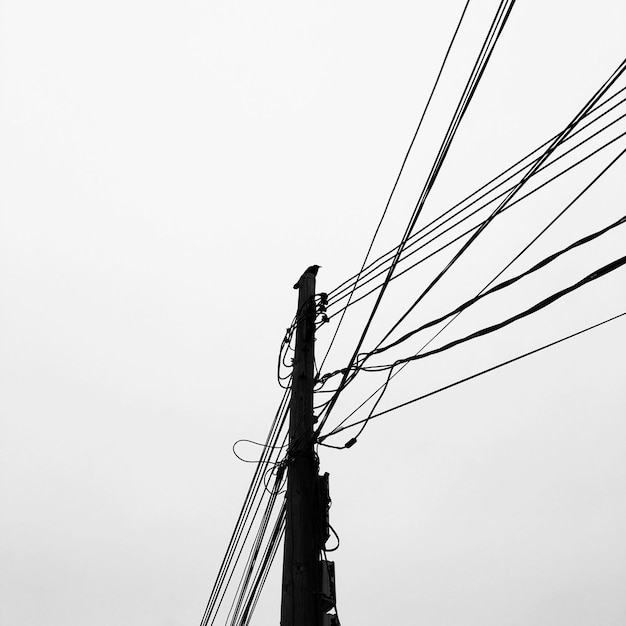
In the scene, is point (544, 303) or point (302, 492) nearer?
point (544, 303)

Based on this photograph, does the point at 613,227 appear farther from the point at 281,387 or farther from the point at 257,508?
the point at 257,508

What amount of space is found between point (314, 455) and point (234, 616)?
3.27 metres

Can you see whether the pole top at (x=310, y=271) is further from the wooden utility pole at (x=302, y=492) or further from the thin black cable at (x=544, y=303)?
the thin black cable at (x=544, y=303)

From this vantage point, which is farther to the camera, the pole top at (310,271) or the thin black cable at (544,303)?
the pole top at (310,271)

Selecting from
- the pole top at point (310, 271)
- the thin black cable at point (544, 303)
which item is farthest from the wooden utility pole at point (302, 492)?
the thin black cable at point (544, 303)

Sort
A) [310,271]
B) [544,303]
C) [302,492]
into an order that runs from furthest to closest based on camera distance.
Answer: [310,271] < [302,492] < [544,303]

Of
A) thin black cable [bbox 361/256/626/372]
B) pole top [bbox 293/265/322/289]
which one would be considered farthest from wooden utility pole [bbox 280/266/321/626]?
thin black cable [bbox 361/256/626/372]

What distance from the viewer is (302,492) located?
178 inches

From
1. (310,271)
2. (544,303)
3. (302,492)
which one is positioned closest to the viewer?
(544,303)

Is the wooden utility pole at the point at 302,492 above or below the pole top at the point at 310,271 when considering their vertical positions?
below

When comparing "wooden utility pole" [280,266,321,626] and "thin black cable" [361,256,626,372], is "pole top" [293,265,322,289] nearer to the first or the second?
"wooden utility pole" [280,266,321,626]

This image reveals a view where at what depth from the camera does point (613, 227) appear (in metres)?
2.64

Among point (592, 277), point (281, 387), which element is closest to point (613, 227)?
point (592, 277)

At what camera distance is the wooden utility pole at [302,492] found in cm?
396
